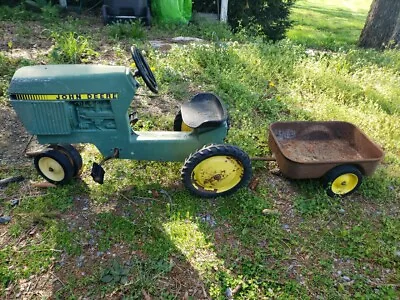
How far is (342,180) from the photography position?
119 inches

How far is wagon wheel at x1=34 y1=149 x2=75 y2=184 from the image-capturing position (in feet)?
8.93

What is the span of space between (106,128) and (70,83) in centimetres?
43

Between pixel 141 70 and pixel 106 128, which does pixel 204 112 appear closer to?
pixel 141 70

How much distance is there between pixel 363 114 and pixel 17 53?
15.4 ft

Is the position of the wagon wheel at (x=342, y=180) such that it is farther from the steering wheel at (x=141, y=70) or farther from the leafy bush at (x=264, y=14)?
the leafy bush at (x=264, y=14)

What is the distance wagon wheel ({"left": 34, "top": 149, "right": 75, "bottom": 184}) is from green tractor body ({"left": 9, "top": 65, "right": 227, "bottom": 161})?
4.5 inches

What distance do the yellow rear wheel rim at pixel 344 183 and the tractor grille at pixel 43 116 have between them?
2.21 metres

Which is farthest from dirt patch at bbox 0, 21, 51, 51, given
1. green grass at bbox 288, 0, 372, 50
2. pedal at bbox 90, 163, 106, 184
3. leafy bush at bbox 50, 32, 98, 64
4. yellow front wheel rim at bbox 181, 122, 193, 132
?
green grass at bbox 288, 0, 372, 50

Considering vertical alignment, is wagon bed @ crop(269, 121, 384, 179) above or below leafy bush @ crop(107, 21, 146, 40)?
below

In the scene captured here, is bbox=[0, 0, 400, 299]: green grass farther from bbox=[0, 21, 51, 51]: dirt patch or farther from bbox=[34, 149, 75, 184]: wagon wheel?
bbox=[0, 21, 51, 51]: dirt patch

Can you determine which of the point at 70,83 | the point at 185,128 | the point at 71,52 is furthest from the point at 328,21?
the point at 70,83

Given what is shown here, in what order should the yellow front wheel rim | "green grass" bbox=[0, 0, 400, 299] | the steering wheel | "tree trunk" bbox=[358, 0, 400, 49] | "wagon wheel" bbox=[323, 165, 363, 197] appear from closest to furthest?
"green grass" bbox=[0, 0, 400, 299] → the steering wheel → "wagon wheel" bbox=[323, 165, 363, 197] → the yellow front wheel rim → "tree trunk" bbox=[358, 0, 400, 49]

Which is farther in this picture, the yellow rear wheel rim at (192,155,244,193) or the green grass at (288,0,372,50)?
the green grass at (288,0,372,50)

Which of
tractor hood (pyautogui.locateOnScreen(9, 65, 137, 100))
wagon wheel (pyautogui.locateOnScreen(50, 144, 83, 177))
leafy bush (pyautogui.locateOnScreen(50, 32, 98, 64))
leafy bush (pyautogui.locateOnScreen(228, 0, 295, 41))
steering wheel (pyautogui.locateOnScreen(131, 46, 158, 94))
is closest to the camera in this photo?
tractor hood (pyautogui.locateOnScreen(9, 65, 137, 100))
